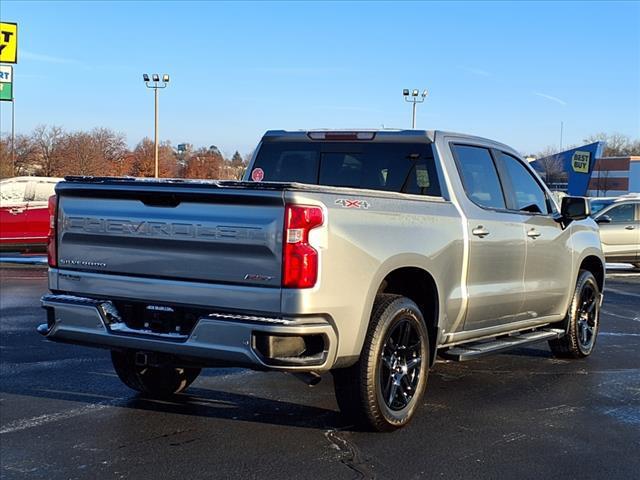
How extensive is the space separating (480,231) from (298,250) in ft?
6.96

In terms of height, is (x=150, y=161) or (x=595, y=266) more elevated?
(x=150, y=161)

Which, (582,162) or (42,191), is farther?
(582,162)

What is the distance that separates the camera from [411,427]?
5285 millimetres

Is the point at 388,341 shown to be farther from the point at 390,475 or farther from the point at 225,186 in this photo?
the point at 225,186

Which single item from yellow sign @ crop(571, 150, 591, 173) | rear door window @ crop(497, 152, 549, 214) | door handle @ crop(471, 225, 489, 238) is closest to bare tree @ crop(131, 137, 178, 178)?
yellow sign @ crop(571, 150, 591, 173)

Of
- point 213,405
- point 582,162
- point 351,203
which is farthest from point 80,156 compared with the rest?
point 351,203

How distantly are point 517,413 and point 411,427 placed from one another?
0.93m

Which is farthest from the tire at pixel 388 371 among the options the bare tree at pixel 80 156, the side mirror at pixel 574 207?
the bare tree at pixel 80 156

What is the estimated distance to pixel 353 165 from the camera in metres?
6.49

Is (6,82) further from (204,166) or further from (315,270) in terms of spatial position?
(204,166)

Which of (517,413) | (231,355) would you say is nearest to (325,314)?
(231,355)

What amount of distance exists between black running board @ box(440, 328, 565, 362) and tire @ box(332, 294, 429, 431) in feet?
1.34

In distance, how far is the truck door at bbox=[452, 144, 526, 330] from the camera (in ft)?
19.3

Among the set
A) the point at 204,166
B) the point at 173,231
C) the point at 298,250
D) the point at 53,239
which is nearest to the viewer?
the point at 298,250
